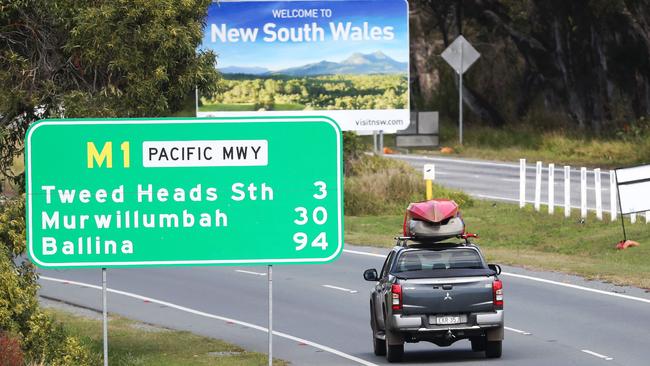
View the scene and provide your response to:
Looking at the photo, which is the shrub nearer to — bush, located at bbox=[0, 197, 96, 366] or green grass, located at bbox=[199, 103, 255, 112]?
bush, located at bbox=[0, 197, 96, 366]

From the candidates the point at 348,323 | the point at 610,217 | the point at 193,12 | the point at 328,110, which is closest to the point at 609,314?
the point at 348,323

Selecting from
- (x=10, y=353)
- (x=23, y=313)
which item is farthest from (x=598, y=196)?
(x=10, y=353)

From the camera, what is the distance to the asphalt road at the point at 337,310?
22422mm

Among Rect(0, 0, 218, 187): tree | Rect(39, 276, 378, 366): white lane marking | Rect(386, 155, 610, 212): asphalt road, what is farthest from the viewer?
Rect(386, 155, 610, 212): asphalt road

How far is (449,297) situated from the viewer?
69.6 feet

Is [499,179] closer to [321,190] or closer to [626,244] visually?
[626,244]

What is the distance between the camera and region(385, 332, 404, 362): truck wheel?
2155 centimetres

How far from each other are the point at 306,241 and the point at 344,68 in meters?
36.5

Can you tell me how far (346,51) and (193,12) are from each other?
96.8 feet

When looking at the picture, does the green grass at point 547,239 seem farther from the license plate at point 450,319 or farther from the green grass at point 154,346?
the green grass at point 154,346

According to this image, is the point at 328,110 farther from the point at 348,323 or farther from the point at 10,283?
the point at 10,283

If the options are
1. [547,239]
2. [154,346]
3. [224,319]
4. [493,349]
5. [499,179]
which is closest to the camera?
[493,349]

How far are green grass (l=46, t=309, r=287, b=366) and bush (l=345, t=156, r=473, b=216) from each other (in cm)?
1925

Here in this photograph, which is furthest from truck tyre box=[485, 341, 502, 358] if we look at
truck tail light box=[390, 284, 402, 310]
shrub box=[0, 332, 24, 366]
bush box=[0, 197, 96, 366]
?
shrub box=[0, 332, 24, 366]
